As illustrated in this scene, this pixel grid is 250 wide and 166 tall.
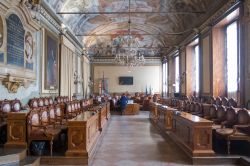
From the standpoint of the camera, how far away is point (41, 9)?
1274cm

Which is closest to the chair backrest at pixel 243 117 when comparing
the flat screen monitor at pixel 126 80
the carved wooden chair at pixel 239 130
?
the carved wooden chair at pixel 239 130

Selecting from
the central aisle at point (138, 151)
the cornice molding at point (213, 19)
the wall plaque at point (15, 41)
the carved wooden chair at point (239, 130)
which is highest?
the cornice molding at point (213, 19)

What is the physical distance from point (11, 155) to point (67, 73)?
13.1 m

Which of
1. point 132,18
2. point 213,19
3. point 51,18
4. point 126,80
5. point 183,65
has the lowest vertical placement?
point 126,80

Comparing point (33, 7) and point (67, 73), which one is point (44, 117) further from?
point (67, 73)

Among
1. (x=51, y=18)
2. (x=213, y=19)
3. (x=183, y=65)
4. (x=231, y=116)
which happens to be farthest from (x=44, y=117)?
(x=183, y=65)

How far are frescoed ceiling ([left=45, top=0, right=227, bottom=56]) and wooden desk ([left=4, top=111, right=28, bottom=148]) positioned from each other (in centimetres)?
797

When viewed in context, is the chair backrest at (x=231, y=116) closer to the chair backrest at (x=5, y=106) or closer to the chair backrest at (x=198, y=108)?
the chair backrest at (x=198, y=108)

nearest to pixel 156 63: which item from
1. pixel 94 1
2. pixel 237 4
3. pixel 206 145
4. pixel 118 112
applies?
pixel 118 112

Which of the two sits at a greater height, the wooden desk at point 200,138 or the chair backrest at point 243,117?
the chair backrest at point 243,117

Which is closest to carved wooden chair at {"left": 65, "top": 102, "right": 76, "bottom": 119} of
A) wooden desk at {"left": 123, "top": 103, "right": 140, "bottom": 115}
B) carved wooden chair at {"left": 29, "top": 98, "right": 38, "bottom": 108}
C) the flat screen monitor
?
carved wooden chair at {"left": 29, "top": 98, "right": 38, "bottom": 108}

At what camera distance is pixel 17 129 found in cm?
677

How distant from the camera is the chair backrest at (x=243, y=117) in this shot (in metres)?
7.11

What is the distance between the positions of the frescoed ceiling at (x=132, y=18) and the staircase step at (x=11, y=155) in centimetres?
871
